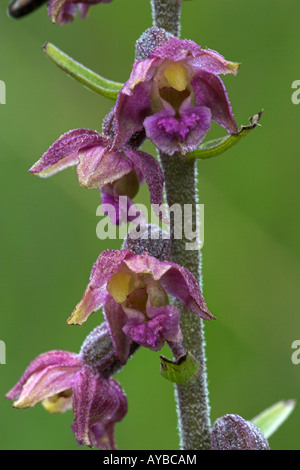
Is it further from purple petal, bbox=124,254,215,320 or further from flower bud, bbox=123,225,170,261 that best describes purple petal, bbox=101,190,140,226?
purple petal, bbox=124,254,215,320

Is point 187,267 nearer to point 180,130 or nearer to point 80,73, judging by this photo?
point 180,130

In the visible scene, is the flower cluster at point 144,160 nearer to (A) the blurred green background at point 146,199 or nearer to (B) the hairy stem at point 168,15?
(B) the hairy stem at point 168,15

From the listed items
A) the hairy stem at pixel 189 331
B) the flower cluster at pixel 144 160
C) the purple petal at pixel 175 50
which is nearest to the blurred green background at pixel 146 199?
the hairy stem at pixel 189 331

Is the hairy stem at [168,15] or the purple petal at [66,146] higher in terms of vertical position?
the hairy stem at [168,15]

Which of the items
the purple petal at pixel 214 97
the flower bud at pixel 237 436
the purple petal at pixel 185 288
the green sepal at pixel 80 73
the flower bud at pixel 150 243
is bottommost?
the flower bud at pixel 237 436

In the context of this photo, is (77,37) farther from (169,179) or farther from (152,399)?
(169,179)
